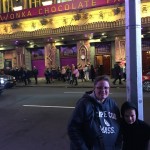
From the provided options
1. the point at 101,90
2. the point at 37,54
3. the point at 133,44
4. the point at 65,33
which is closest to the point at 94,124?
the point at 101,90

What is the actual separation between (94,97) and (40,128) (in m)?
5.93

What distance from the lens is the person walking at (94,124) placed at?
309 centimetres

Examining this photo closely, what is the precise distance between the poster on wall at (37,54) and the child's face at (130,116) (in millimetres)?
29708

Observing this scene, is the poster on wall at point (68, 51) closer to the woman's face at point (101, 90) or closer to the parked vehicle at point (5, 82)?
the parked vehicle at point (5, 82)

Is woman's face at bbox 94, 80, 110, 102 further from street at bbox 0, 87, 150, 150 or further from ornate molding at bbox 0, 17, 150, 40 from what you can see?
ornate molding at bbox 0, 17, 150, 40

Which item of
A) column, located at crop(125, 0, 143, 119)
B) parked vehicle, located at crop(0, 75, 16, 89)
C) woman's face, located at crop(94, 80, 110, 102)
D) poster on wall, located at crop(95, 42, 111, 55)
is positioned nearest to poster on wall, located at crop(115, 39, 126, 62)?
poster on wall, located at crop(95, 42, 111, 55)

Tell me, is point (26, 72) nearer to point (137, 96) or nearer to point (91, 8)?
point (91, 8)

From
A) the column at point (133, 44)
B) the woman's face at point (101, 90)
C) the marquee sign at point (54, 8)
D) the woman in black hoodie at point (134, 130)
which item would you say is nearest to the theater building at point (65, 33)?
the marquee sign at point (54, 8)

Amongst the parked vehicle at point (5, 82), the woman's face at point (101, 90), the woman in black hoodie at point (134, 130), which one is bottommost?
the parked vehicle at point (5, 82)

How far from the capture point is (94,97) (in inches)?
125

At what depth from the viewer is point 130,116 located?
10.6 ft

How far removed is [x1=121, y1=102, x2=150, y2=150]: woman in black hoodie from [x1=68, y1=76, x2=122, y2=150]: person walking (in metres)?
0.14

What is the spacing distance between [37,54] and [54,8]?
5.62m

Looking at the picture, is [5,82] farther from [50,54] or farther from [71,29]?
[50,54]
